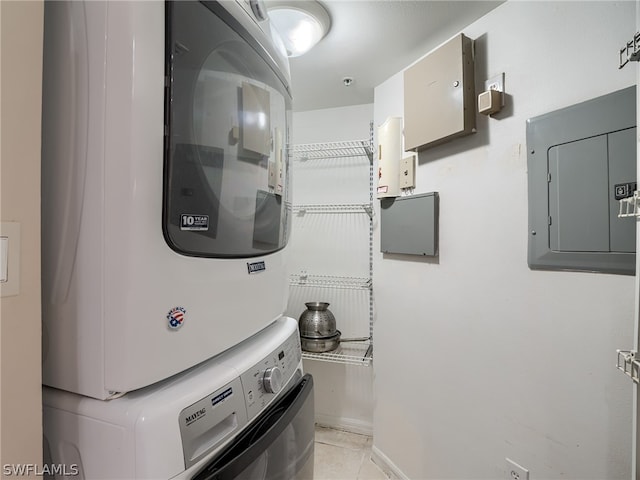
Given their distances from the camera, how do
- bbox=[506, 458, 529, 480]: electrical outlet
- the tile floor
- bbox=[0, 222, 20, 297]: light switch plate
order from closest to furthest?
bbox=[0, 222, 20, 297]: light switch plate
bbox=[506, 458, 529, 480]: electrical outlet
the tile floor

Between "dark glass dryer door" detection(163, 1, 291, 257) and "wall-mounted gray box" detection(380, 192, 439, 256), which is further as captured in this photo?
"wall-mounted gray box" detection(380, 192, 439, 256)

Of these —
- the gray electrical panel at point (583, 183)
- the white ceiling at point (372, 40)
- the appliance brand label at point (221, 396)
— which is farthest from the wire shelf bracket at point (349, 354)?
the white ceiling at point (372, 40)

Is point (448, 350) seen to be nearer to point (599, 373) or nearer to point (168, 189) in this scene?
point (599, 373)

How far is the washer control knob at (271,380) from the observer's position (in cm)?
73

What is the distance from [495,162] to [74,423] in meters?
1.51

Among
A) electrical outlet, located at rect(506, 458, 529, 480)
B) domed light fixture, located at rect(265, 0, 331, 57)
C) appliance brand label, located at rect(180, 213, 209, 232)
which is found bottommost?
electrical outlet, located at rect(506, 458, 529, 480)

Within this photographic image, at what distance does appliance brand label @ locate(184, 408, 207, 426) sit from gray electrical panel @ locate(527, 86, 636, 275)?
3.90 ft

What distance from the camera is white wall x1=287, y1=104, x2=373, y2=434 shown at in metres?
2.15

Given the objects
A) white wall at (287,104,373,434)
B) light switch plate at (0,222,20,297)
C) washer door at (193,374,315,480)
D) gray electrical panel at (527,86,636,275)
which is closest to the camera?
light switch plate at (0,222,20,297)

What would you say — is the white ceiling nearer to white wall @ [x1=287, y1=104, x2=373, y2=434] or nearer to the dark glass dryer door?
white wall @ [x1=287, y1=104, x2=373, y2=434]

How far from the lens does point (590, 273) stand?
1013mm

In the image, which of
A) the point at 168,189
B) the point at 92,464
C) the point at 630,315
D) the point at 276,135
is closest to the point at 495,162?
the point at 630,315

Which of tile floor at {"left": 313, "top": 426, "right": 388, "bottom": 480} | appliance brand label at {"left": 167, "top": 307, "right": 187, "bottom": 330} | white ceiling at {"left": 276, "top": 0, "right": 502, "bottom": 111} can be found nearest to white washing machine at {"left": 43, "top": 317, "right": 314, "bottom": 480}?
appliance brand label at {"left": 167, "top": 307, "right": 187, "bottom": 330}

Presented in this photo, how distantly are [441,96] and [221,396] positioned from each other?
1446 millimetres
